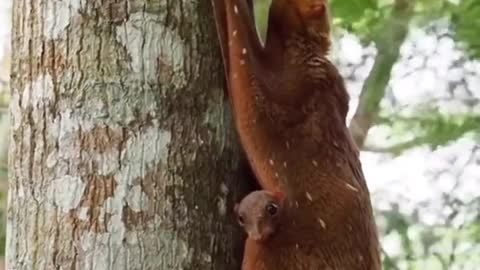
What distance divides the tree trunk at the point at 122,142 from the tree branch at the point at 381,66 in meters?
1.75

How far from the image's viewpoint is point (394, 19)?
3455 mm

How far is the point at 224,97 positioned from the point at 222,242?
0.22 meters

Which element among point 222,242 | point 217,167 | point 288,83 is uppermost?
point 288,83

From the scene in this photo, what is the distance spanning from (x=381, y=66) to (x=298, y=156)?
2.04m

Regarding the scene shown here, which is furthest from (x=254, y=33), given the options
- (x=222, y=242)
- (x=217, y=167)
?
(x=222, y=242)

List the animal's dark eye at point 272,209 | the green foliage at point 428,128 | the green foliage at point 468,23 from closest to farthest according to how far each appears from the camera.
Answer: the animal's dark eye at point 272,209 < the green foliage at point 468,23 < the green foliage at point 428,128

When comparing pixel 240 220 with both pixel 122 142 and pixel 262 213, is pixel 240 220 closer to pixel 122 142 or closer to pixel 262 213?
pixel 262 213

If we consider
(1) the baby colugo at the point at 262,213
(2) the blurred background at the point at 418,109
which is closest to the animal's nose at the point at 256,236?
(1) the baby colugo at the point at 262,213

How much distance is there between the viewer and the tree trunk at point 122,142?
1.61 meters

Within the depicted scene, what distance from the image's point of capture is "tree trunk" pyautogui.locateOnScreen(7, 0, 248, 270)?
1.61m

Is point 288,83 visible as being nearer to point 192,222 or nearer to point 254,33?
point 254,33

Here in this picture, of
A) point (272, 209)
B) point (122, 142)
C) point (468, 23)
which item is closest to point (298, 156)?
point (272, 209)

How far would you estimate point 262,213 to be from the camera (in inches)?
61.5

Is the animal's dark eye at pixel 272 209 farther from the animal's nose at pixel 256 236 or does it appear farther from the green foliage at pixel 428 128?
the green foliage at pixel 428 128
